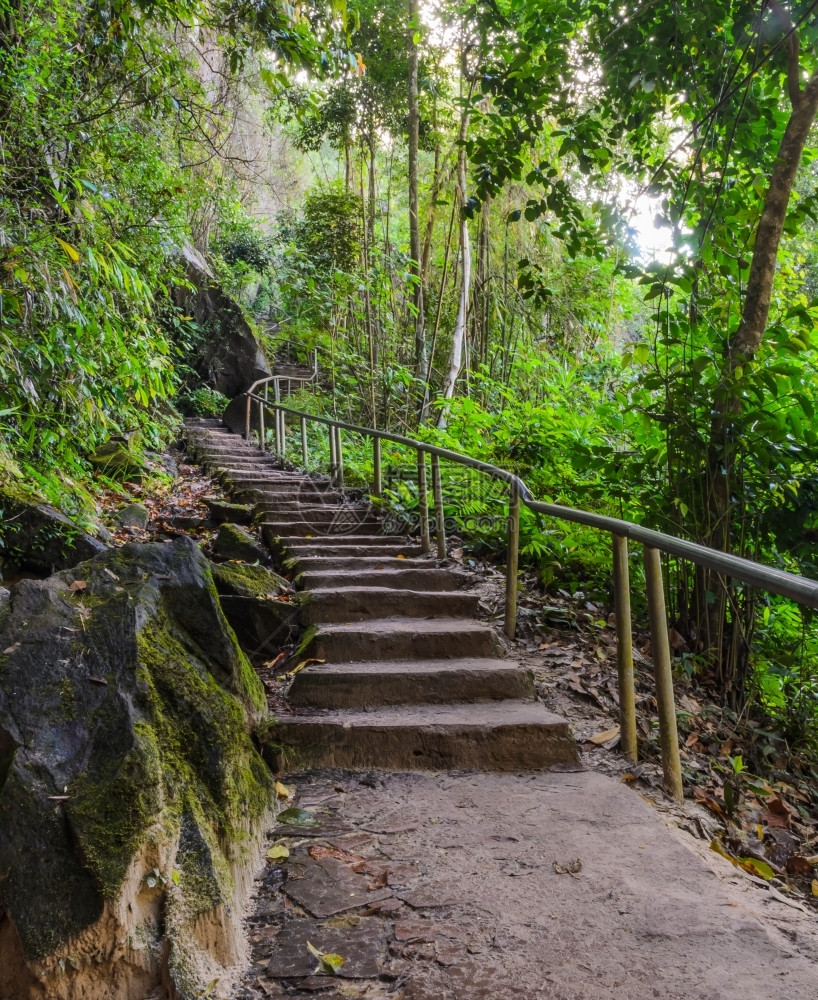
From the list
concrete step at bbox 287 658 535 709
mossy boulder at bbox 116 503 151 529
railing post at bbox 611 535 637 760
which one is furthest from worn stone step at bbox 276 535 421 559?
railing post at bbox 611 535 637 760

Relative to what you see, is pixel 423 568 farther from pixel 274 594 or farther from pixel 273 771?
pixel 273 771

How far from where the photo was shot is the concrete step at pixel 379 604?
3.77 meters

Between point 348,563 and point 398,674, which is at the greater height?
point 348,563

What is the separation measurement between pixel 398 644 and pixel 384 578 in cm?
80

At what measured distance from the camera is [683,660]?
3.56 m

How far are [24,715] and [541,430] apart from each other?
4.28 metres

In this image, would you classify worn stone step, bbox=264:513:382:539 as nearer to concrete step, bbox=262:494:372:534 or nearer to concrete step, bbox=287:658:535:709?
concrete step, bbox=262:494:372:534

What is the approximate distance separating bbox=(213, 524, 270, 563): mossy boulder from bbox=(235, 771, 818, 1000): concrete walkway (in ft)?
8.17

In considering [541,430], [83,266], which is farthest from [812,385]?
[83,266]

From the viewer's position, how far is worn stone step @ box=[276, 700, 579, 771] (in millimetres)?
2727

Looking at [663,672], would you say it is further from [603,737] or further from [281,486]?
[281,486]

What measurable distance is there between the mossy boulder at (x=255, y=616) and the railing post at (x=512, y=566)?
1.13m

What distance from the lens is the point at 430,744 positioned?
9.00ft

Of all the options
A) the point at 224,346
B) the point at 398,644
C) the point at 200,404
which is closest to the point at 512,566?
the point at 398,644
